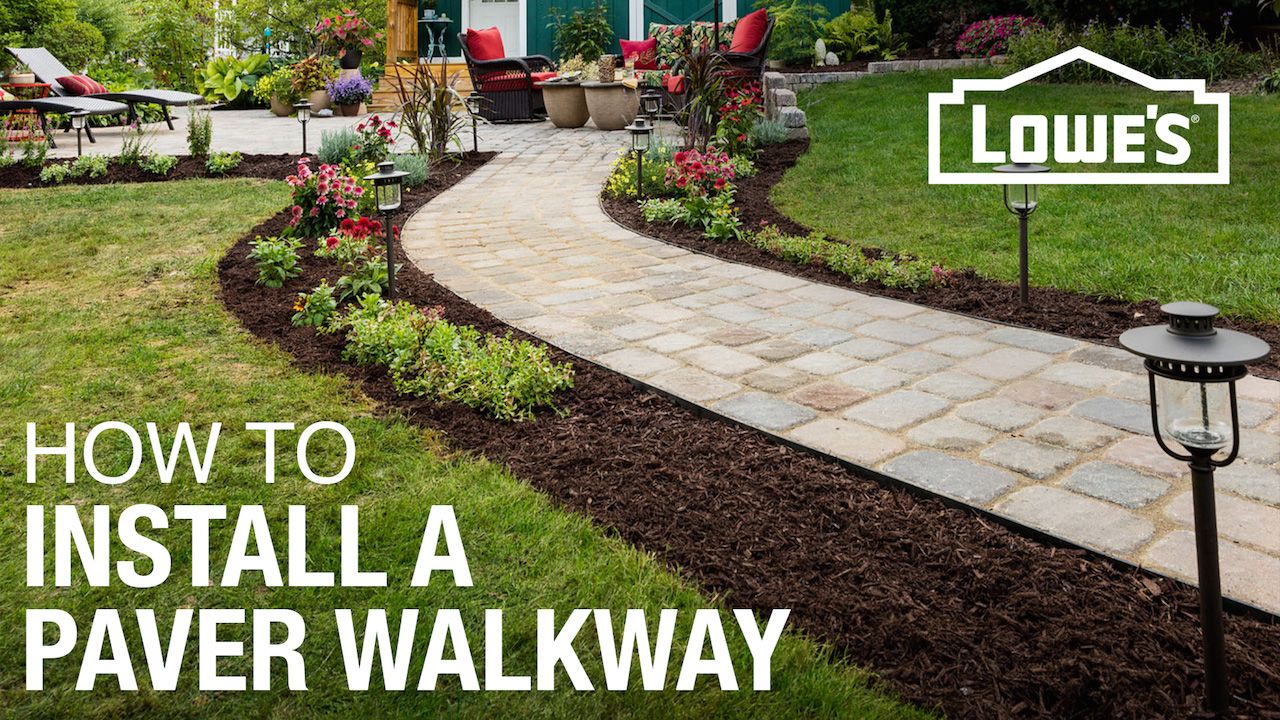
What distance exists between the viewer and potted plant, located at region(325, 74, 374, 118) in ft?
47.0

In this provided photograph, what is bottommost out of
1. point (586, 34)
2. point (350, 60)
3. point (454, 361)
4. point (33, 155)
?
point (454, 361)

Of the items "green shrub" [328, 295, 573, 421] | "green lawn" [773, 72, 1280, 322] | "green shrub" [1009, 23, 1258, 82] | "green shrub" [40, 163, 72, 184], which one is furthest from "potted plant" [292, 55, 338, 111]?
"green shrub" [328, 295, 573, 421]

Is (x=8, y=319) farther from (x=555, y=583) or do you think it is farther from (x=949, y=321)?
(x=949, y=321)

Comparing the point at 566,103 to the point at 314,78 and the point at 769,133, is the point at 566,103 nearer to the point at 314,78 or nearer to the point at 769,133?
the point at 769,133

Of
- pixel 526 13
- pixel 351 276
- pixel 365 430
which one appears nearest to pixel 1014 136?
pixel 351 276

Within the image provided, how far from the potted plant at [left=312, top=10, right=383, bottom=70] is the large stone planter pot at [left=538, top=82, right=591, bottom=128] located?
16.9 ft

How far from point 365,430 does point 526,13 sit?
46.1ft

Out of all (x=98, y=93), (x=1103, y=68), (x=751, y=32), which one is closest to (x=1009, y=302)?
(x=751, y=32)

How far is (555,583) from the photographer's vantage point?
247cm

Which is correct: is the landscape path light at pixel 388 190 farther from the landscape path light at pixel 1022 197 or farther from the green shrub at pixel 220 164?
the green shrub at pixel 220 164

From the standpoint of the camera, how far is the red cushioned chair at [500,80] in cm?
1285

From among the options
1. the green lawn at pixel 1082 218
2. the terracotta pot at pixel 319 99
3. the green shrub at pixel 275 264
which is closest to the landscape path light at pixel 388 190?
the green shrub at pixel 275 264

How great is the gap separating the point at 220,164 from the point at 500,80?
472 cm

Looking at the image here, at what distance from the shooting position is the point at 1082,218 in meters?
6.07
